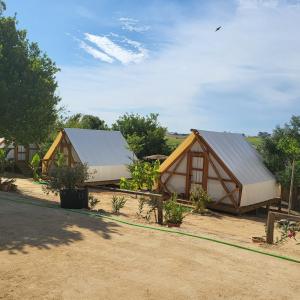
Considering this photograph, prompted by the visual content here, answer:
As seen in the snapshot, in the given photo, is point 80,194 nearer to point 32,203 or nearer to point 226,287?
point 32,203

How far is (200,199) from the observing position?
17.3 meters

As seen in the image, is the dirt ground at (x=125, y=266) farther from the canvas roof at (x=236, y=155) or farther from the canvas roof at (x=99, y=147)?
the canvas roof at (x=99, y=147)

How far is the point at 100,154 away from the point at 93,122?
19384mm

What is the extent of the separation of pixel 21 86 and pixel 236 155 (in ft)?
34.8

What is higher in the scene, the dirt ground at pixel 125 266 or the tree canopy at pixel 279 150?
the tree canopy at pixel 279 150

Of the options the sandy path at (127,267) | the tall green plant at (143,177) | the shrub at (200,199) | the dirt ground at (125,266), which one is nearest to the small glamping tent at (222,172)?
the tall green plant at (143,177)

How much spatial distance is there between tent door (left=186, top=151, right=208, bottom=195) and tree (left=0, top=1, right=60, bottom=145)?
729 cm

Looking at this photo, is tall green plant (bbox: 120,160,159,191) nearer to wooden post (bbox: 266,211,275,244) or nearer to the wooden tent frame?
the wooden tent frame

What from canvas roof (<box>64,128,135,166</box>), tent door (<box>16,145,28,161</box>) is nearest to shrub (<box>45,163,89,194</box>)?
canvas roof (<box>64,128,135,166</box>)

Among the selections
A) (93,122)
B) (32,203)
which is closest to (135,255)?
(32,203)

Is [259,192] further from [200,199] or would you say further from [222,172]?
[200,199]

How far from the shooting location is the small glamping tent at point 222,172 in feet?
58.5

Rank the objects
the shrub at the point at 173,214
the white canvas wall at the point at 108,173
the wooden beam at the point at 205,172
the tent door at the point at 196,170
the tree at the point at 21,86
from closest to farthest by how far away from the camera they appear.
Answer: the shrub at the point at 173,214, the tree at the point at 21,86, the wooden beam at the point at 205,172, the tent door at the point at 196,170, the white canvas wall at the point at 108,173

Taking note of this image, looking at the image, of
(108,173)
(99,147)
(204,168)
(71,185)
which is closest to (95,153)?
(99,147)
